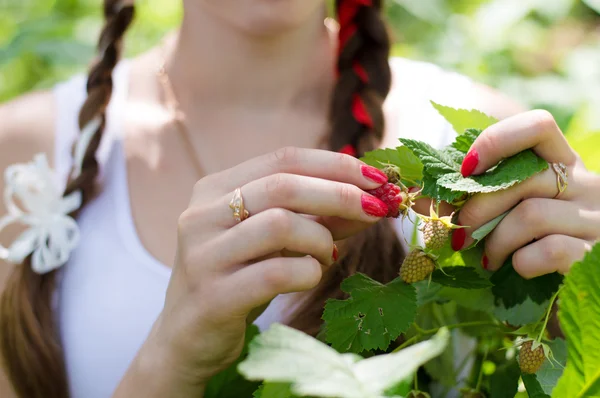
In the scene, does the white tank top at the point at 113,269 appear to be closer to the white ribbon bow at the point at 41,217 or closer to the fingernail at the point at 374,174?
the white ribbon bow at the point at 41,217

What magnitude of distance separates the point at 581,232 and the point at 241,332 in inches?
13.3

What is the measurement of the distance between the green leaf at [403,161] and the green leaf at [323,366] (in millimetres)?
272

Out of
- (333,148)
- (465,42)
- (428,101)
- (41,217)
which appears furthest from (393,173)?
(465,42)

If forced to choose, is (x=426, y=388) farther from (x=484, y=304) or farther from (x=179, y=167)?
(x=179, y=167)

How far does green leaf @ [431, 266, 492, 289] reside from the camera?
0.63 metres

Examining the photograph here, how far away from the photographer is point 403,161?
0.65 meters

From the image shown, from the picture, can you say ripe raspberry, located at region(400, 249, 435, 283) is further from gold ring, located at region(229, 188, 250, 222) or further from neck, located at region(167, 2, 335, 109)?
neck, located at region(167, 2, 335, 109)

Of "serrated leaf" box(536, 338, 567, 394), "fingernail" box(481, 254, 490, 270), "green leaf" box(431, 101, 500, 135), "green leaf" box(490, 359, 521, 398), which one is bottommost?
"green leaf" box(490, 359, 521, 398)

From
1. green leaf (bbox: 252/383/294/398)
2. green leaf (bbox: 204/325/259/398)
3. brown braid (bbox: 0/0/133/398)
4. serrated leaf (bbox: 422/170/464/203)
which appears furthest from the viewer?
brown braid (bbox: 0/0/133/398)

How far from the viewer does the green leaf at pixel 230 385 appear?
72cm

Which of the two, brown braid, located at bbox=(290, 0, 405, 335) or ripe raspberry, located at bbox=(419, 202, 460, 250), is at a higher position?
ripe raspberry, located at bbox=(419, 202, 460, 250)

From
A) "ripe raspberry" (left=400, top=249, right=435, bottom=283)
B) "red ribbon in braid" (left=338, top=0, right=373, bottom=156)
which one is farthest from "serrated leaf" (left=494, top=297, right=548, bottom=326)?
→ "red ribbon in braid" (left=338, top=0, right=373, bottom=156)

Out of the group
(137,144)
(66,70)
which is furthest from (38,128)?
(66,70)

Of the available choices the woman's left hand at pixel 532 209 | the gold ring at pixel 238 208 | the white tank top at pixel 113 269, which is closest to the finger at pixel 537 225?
the woman's left hand at pixel 532 209
